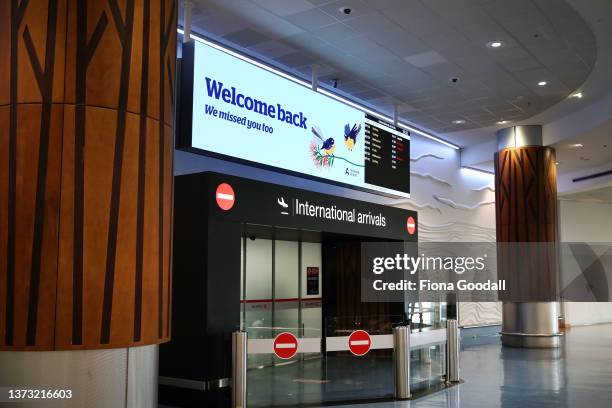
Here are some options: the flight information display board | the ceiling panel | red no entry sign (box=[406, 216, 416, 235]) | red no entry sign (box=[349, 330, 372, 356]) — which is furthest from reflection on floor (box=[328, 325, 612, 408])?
the ceiling panel

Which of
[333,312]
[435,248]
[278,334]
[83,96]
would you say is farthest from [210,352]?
[435,248]

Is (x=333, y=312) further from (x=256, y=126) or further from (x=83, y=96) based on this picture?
(x=83, y=96)

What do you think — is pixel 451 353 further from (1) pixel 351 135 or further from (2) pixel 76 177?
(2) pixel 76 177

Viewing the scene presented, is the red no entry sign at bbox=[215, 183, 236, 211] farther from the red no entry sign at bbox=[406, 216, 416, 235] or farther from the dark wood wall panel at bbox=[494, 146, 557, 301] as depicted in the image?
the dark wood wall panel at bbox=[494, 146, 557, 301]

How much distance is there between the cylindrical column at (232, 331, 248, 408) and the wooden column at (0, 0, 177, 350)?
2758 millimetres

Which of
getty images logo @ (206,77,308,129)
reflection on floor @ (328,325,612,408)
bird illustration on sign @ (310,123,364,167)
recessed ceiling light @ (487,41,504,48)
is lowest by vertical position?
reflection on floor @ (328,325,612,408)

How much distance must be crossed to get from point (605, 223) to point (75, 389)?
21941mm

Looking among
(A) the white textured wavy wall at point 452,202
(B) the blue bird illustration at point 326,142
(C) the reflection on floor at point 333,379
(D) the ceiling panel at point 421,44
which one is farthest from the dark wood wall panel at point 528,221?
(C) the reflection on floor at point 333,379

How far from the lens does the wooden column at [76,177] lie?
3.62m

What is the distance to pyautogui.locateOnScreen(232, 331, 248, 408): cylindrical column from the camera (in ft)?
21.5

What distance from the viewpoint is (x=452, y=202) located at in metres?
15.4

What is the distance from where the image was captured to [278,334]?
22.4 ft

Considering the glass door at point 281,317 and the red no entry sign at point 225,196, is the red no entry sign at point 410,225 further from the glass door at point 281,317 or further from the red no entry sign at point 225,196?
the red no entry sign at point 225,196

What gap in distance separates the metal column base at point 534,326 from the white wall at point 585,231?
304 inches
